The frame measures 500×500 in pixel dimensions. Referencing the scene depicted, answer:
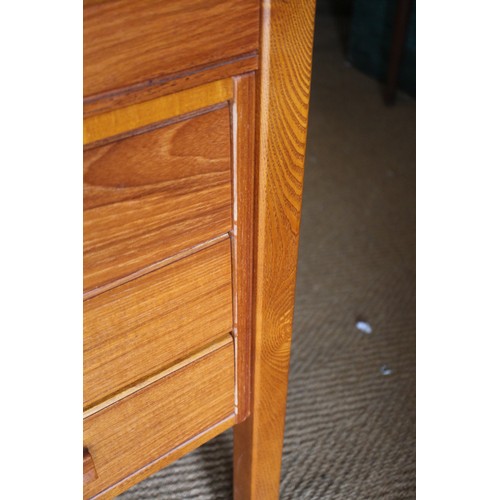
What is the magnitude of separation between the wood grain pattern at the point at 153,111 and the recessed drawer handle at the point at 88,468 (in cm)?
23

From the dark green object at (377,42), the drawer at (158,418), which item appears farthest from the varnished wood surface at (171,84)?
the dark green object at (377,42)

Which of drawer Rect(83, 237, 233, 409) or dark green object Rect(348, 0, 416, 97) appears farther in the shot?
dark green object Rect(348, 0, 416, 97)

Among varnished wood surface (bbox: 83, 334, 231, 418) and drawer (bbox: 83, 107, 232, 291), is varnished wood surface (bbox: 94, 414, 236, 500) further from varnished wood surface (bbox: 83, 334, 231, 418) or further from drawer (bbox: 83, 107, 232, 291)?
drawer (bbox: 83, 107, 232, 291)

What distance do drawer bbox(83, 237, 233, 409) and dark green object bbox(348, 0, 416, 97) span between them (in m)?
1.19

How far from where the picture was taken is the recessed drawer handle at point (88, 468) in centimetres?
46

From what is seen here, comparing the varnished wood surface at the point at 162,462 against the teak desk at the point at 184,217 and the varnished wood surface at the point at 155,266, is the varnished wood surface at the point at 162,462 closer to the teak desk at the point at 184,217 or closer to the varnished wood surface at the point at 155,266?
the teak desk at the point at 184,217

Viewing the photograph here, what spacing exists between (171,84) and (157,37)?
1.1 inches

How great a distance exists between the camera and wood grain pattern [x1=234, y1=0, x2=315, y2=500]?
1.34 feet

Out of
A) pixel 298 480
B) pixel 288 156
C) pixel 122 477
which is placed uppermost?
pixel 288 156

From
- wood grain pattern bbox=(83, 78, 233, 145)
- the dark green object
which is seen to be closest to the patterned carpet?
the dark green object
